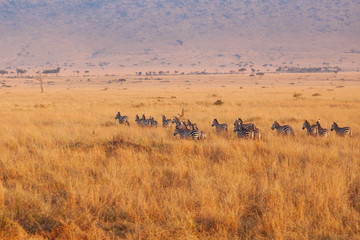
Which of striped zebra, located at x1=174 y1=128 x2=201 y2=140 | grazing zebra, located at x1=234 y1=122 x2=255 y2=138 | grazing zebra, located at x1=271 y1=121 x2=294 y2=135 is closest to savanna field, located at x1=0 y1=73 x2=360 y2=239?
striped zebra, located at x1=174 y1=128 x2=201 y2=140

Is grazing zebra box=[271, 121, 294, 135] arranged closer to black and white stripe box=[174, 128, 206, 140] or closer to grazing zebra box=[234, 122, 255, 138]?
grazing zebra box=[234, 122, 255, 138]

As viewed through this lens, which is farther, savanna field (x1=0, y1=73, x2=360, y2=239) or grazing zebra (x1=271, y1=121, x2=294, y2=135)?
grazing zebra (x1=271, y1=121, x2=294, y2=135)

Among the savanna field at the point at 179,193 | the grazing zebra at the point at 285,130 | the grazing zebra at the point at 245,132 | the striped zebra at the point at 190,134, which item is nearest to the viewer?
the savanna field at the point at 179,193

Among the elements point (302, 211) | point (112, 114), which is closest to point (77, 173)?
point (302, 211)

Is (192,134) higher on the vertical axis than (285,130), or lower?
higher

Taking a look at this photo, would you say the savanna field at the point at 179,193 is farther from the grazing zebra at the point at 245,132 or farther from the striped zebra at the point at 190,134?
the grazing zebra at the point at 245,132

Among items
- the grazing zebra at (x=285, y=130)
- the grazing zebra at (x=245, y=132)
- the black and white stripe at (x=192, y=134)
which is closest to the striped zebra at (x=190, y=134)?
the black and white stripe at (x=192, y=134)

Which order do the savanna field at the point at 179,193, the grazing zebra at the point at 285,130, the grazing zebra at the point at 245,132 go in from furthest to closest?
the grazing zebra at the point at 285,130
the grazing zebra at the point at 245,132
the savanna field at the point at 179,193

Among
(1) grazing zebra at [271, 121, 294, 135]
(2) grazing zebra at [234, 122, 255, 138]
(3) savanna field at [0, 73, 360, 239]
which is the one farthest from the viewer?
(1) grazing zebra at [271, 121, 294, 135]

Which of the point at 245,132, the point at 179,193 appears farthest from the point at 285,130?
the point at 179,193

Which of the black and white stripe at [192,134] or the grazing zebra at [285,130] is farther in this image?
the grazing zebra at [285,130]

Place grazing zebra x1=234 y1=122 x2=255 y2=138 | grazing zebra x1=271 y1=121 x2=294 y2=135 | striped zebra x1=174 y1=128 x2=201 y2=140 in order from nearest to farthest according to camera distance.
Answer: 1. striped zebra x1=174 y1=128 x2=201 y2=140
2. grazing zebra x1=234 y1=122 x2=255 y2=138
3. grazing zebra x1=271 y1=121 x2=294 y2=135

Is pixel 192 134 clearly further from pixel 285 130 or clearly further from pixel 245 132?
pixel 285 130

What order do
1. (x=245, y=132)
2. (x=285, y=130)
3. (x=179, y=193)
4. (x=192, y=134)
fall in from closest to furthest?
1. (x=179, y=193)
2. (x=192, y=134)
3. (x=245, y=132)
4. (x=285, y=130)
